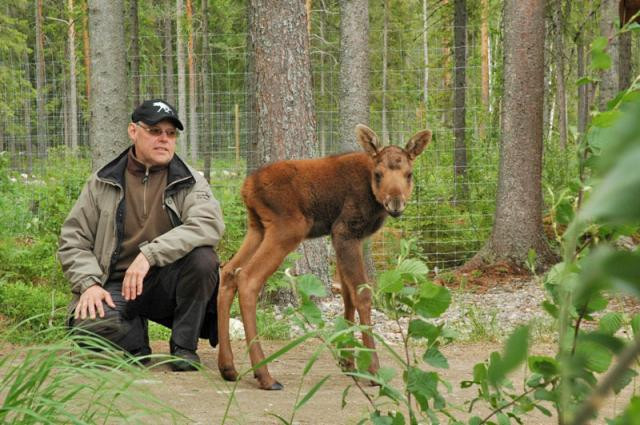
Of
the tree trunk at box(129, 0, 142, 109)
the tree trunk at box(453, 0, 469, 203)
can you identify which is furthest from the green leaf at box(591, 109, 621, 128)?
the tree trunk at box(129, 0, 142, 109)

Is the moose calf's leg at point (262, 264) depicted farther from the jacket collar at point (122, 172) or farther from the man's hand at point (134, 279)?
the jacket collar at point (122, 172)

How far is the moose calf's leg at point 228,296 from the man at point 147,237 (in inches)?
8.1

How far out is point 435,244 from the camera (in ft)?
41.3

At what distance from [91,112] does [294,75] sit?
211 centimetres

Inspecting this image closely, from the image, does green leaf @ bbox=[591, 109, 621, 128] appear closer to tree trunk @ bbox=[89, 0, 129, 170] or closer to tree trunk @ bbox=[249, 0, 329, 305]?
tree trunk @ bbox=[249, 0, 329, 305]

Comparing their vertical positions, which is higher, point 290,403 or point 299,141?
point 299,141

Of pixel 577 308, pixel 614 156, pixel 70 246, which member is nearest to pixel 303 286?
pixel 577 308

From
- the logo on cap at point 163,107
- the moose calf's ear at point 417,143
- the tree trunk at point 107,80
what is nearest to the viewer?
the moose calf's ear at point 417,143

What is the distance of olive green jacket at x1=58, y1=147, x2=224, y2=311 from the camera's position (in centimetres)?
580

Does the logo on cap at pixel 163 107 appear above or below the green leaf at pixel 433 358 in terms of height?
above

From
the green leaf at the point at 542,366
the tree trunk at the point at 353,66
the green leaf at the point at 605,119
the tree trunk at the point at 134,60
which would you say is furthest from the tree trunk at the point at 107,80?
the tree trunk at the point at 134,60

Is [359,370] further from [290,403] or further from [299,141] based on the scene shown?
[299,141]

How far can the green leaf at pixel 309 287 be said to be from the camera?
2247 millimetres

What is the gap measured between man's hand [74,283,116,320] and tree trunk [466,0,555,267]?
6338mm
